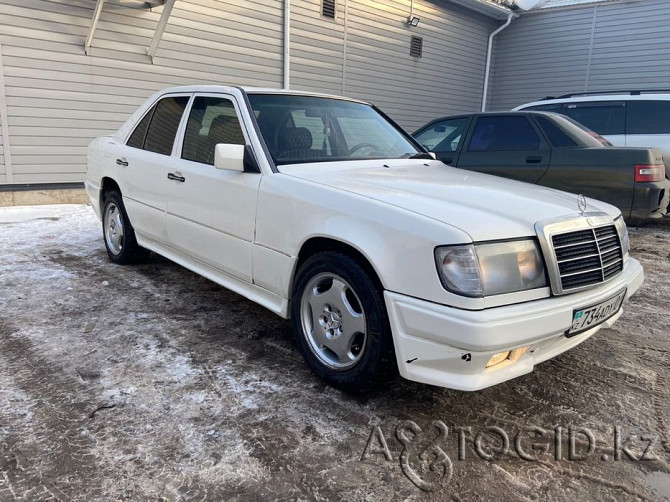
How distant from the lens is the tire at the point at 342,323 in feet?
8.05

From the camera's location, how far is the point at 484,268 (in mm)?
2193

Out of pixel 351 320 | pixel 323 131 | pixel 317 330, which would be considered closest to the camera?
pixel 351 320

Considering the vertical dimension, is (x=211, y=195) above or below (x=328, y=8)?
below

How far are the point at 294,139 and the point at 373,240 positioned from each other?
4.20 ft

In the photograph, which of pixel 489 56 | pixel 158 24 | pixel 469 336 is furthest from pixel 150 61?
pixel 489 56

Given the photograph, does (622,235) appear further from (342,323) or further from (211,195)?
(211,195)

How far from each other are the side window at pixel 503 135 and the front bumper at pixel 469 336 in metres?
4.26

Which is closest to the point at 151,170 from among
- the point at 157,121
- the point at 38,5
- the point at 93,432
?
the point at 157,121

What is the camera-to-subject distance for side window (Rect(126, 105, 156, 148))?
14.7 ft

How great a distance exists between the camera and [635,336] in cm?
358

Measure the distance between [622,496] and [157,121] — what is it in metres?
4.13

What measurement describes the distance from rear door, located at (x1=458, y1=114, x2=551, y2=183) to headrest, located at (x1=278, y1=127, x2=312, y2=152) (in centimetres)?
352

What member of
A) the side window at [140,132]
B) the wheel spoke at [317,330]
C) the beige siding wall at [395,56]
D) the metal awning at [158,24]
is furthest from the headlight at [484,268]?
the beige siding wall at [395,56]

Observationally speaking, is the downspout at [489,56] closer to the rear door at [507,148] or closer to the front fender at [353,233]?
the rear door at [507,148]
